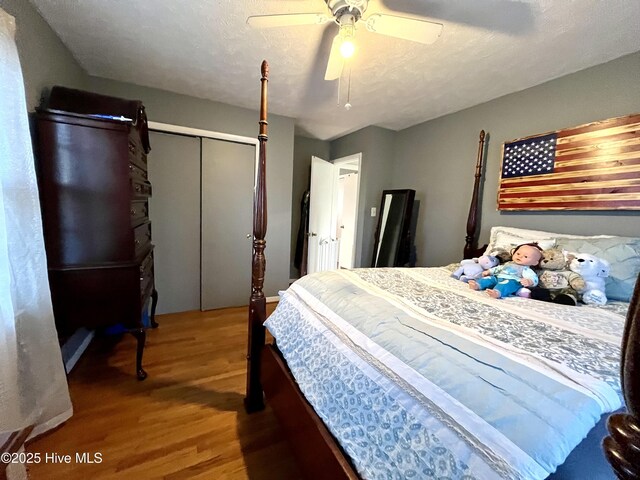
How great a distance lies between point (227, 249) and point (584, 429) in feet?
9.92

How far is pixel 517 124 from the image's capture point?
2.32 meters

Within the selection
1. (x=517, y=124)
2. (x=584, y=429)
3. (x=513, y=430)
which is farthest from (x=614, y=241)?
(x=513, y=430)

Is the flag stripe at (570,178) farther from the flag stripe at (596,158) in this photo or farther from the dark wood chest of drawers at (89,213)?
the dark wood chest of drawers at (89,213)

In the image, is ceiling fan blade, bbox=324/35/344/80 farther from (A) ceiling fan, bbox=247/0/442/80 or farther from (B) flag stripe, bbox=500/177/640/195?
(B) flag stripe, bbox=500/177/640/195

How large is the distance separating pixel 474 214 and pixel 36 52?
3.36 m

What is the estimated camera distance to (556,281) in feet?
4.97

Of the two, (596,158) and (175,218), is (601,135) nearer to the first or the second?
(596,158)

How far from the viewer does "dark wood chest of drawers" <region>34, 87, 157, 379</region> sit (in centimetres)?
148

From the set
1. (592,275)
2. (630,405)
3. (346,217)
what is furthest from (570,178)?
(346,217)

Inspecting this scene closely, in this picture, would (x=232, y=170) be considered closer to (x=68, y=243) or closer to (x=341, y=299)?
(x=68, y=243)

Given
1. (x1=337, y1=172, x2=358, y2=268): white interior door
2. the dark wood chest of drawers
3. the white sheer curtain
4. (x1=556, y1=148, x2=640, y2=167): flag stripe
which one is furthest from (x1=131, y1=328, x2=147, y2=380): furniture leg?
(x1=556, y1=148, x2=640, y2=167): flag stripe

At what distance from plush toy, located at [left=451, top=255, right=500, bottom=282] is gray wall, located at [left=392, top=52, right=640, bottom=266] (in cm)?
78

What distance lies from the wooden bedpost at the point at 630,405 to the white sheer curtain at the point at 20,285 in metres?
1.81

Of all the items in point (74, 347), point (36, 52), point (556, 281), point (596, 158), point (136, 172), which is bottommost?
point (74, 347)
